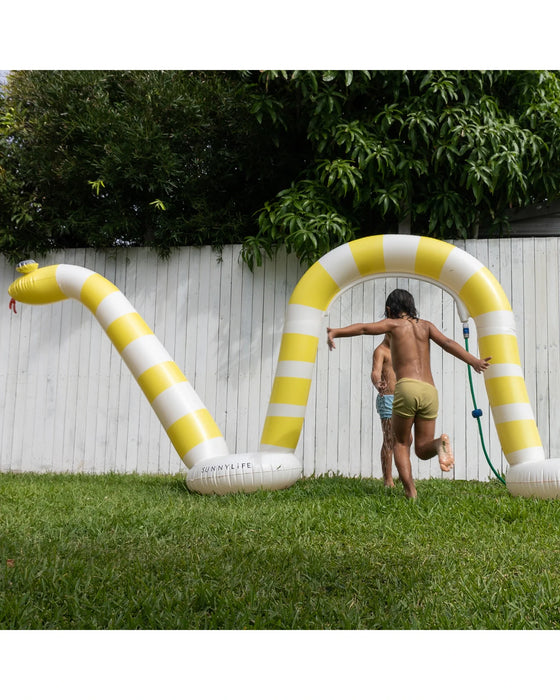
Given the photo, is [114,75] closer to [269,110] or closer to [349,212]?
[269,110]

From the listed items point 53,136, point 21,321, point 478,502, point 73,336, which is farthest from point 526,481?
point 53,136

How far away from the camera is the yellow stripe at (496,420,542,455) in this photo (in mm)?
4355

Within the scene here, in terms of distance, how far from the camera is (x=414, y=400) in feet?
13.4

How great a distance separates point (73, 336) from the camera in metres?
6.81

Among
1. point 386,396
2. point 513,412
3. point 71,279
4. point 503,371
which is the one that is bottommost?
point 513,412

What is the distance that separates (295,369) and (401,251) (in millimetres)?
1190

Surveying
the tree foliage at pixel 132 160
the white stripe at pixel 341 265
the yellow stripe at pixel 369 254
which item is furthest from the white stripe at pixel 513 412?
the tree foliage at pixel 132 160

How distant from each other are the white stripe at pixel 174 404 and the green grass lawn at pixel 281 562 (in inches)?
30.0

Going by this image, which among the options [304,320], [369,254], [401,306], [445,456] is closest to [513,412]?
[445,456]

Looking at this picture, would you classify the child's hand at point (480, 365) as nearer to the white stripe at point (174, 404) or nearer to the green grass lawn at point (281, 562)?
the green grass lawn at point (281, 562)

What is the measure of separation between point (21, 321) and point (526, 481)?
545 centimetres

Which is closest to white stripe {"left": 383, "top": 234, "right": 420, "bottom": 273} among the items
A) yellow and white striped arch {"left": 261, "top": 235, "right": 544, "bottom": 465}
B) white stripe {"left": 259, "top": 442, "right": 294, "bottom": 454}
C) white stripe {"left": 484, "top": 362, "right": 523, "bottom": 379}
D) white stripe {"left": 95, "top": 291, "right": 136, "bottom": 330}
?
yellow and white striped arch {"left": 261, "top": 235, "right": 544, "bottom": 465}

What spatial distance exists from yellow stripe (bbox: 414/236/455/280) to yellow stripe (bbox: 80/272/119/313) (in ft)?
8.51

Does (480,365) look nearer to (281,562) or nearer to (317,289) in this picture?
(317,289)
